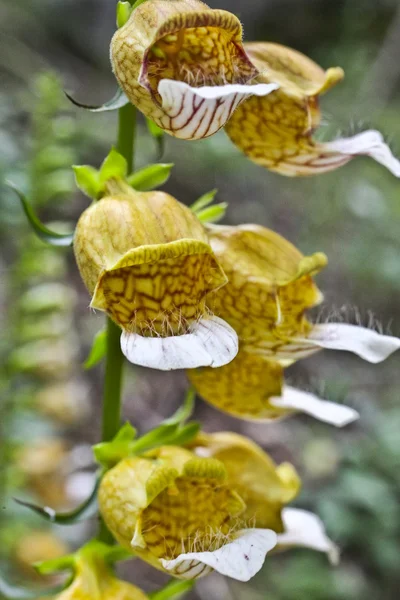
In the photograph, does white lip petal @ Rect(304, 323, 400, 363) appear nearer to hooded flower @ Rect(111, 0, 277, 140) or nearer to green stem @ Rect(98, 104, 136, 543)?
green stem @ Rect(98, 104, 136, 543)

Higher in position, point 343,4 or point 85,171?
point 85,171

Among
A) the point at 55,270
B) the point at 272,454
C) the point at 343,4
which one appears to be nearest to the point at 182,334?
the point at 55,270

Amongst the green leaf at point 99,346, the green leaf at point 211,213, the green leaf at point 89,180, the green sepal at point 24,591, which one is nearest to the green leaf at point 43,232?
the green leaf at point 89,180

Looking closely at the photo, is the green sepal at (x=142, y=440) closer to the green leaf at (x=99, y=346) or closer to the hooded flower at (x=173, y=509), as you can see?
the hooded flower at (x=173, y=509)

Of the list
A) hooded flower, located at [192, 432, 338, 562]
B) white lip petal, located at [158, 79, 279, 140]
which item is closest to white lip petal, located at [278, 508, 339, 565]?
hooded flower, located at [192, 432, 338, 562]

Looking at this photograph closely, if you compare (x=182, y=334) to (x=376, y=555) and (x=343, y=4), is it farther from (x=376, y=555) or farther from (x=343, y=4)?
(x=343, y=4)

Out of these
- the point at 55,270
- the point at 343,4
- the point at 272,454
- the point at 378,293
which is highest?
the point at 55,270
